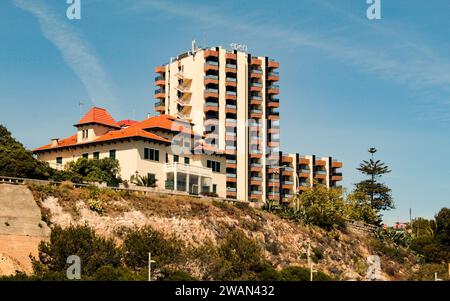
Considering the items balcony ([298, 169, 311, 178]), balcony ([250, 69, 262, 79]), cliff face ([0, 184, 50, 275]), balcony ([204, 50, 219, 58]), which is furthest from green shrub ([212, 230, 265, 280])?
balcony ([298, 169, 311, 178])

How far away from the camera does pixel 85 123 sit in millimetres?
93125

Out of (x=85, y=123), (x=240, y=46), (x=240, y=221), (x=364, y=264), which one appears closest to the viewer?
(x=240, y=221)

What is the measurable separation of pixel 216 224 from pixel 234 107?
56.5 m

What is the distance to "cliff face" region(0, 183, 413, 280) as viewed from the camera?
68.5 m

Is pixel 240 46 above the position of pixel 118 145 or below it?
above

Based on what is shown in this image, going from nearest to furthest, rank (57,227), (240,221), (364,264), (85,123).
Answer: (57,227) → (240,221) → (364,264) → (85,123)

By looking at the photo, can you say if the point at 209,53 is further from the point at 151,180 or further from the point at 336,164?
the point at 151,180

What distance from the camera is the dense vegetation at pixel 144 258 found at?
187 ft

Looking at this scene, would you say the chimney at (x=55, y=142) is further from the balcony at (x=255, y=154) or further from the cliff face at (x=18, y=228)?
the balcony at (x=255, y=154)

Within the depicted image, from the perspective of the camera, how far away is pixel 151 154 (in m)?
87.6

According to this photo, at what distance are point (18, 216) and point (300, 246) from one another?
31.8 metres

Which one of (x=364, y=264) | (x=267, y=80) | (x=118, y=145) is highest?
(x=267, y=80)
